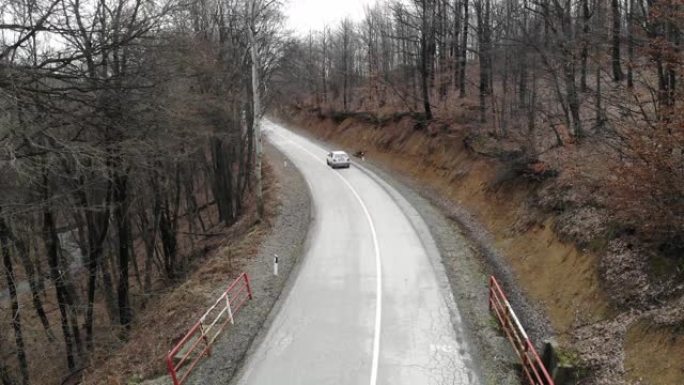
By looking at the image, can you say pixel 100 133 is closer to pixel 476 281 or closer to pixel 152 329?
pixel 152 329

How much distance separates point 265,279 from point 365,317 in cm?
417

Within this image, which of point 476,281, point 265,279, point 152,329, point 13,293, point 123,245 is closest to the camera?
point 152,329

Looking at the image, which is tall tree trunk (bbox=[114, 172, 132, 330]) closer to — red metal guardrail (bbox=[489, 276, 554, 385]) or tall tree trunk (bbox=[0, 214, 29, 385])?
tall tree trunk (bbox=[0, 214, 29, 385])

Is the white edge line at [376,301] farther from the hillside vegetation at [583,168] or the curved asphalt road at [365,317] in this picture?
the hillside vegetation at [583,168]

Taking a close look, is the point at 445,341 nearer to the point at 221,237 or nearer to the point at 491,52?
the point at 221,237

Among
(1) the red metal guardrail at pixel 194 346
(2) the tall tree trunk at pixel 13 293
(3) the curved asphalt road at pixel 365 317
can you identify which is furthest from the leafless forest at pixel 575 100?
(2) the tall tree trunk at pixel 13 293

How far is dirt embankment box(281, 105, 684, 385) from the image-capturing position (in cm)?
959

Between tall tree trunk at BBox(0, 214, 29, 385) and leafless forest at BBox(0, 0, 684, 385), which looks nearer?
leafless forest at BBox(0, 0, 684, 385)

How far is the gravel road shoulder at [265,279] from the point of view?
1095 cm

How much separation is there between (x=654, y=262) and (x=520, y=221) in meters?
7.44

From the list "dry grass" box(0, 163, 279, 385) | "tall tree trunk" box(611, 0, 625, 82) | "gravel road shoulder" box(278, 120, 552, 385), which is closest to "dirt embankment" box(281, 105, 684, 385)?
"gravel road shoulder" box(278, 120, 552, 385)

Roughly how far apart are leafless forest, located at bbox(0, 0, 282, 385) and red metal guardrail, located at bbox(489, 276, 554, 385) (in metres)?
8.74

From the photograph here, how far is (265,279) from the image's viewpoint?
1579 cm

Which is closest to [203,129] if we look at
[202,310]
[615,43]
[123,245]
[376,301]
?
[123,245]
